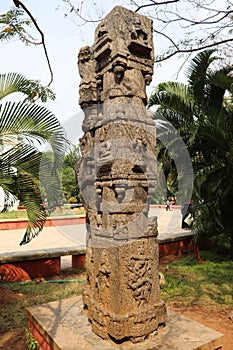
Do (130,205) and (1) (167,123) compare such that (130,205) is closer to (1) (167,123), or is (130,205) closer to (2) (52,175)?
(2) (52,175)

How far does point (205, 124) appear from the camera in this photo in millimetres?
5613

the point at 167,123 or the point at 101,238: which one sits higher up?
the point at 167,123

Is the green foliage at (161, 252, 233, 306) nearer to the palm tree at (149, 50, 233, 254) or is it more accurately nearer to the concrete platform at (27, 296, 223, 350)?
the palm tree at (149, 50, 233, 254)

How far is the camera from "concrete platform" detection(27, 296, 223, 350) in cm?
244

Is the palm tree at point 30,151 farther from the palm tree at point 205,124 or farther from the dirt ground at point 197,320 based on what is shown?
the palm tree at point 205,124

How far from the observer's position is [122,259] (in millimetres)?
2494

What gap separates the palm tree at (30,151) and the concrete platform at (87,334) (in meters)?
1.51

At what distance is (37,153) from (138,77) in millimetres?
1977

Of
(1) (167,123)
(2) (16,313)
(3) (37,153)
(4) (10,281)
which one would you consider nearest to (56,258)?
(4) (10,281)

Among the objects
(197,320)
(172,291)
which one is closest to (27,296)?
(172,291)

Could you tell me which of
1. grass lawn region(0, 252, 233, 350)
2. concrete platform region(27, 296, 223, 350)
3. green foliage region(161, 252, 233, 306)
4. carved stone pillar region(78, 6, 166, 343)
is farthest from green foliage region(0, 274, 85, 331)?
carved stone pillar region(78, 6, 166, 343)

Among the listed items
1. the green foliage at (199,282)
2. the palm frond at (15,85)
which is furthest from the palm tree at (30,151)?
the green foliage at (199,282)

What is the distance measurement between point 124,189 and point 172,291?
3.03 m

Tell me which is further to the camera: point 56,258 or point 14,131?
point 56,258
